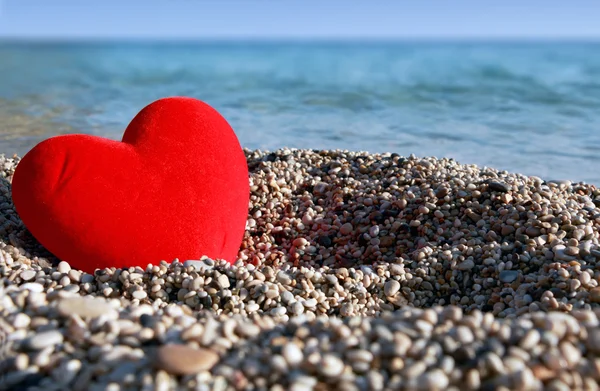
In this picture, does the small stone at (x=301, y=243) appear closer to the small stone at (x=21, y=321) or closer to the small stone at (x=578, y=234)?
the small stone at (x=578, y=234)

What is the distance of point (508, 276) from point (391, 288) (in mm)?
521

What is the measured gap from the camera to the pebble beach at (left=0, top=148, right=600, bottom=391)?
1501 millimetres

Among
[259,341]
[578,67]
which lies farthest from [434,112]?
[578,67]

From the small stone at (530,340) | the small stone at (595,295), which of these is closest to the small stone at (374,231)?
the small stone at (595,295)

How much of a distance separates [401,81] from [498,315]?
43.5 feet

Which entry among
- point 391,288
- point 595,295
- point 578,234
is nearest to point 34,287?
point 391,288

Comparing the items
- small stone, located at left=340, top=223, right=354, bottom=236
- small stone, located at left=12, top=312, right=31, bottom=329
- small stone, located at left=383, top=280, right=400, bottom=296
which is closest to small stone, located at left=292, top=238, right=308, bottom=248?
small stone, located at left=340, top=223, right=354, bottom=236

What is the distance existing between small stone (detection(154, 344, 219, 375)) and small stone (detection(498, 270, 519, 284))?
1.64 meters

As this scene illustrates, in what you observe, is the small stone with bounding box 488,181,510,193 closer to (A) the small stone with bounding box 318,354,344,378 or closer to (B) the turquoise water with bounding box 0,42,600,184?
(A) the small stone with bounding box 318,354,344,378

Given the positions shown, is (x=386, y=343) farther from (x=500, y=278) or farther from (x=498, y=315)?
(x=500, y=278)

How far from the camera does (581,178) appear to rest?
18.3 feet

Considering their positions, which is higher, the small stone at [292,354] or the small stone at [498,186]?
the small stone at [292,354]

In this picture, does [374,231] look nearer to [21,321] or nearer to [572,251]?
[572,251]

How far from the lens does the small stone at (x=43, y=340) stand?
5.30 feet
